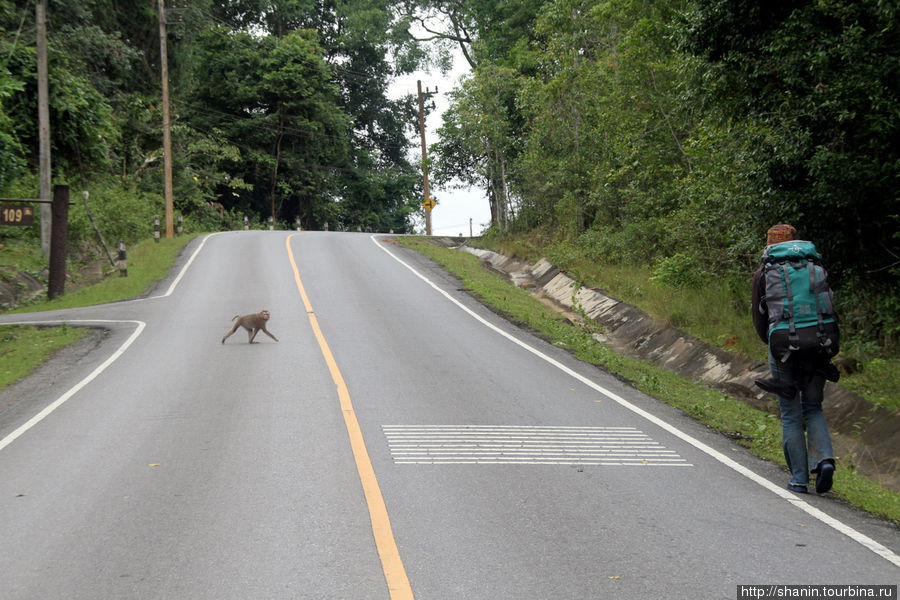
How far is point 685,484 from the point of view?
649cm

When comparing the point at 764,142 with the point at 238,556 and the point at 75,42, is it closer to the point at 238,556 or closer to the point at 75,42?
the point at 238,556

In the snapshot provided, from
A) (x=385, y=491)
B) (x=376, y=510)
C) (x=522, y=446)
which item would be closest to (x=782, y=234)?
(x=522, y=446)

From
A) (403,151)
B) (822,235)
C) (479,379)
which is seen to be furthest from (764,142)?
(403,151)

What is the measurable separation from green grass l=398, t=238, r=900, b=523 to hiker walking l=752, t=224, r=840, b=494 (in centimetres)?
40

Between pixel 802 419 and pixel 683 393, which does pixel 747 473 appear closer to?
pixel 802 419

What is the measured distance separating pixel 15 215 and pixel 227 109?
32.8 metres

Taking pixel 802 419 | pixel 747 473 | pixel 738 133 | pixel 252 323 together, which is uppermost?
pixel 738 133

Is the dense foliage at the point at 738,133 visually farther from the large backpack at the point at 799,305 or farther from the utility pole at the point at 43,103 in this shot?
the utility pole at the point at 43,103

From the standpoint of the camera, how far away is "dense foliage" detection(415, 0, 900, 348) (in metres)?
9.92

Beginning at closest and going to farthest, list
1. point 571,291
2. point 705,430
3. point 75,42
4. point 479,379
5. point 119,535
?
point 119,535 → point 705,430 → point 479,379 → point 571,291 → point 75,42

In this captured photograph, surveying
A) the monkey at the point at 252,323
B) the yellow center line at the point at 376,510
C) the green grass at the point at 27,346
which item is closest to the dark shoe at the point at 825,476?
the yellow center line at the point at 376,510

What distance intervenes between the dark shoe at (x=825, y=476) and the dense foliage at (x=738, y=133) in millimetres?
4363

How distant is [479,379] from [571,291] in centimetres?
1099

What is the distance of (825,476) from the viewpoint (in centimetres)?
623
